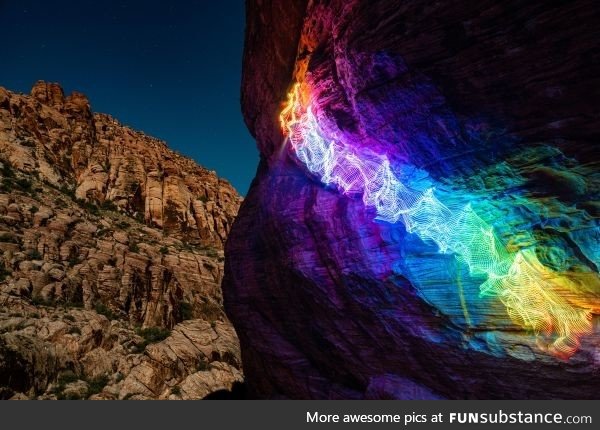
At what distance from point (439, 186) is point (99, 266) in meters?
32.8

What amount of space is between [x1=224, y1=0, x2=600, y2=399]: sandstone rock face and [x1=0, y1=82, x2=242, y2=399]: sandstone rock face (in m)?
18.0

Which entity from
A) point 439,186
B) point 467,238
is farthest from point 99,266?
point 467,238

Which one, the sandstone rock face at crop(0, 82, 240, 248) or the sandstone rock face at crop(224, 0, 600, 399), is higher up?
the sandstone rock face at crop(0, 82, 240, 248)

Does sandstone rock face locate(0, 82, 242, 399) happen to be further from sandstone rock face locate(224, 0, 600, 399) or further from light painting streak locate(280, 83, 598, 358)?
light painting streak locate(280, 83, 598, 358)

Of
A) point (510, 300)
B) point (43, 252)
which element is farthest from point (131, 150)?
point (510, 300)

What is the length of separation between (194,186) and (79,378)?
143 feet

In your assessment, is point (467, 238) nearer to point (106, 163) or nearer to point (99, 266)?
point (99, 266)

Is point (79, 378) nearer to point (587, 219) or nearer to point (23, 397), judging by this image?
point (23, 397)

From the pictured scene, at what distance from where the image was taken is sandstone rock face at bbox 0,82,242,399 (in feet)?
78.9

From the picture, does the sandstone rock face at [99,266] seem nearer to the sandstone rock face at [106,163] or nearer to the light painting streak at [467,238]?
the sandstone rock face at [106,163]

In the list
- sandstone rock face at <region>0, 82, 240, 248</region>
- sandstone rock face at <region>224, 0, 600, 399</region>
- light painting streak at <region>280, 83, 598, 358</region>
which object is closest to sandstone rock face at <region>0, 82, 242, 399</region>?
sandstone rock face at <region>0, 82, 240, 248</region>

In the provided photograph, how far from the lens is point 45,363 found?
2241 centimetres

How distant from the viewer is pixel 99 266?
109ft

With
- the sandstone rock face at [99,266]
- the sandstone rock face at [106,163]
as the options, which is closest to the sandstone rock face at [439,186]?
the sandstone rock face at [99,266]
